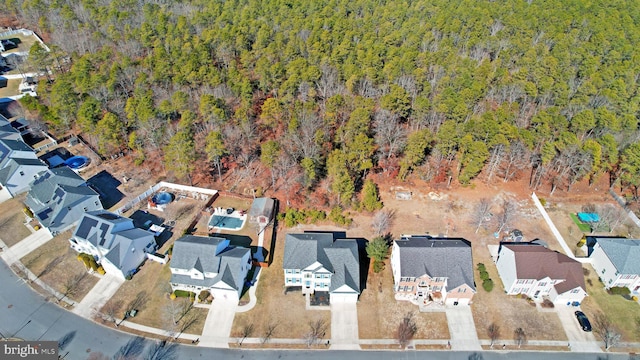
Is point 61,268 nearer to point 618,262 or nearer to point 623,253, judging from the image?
point 618,262

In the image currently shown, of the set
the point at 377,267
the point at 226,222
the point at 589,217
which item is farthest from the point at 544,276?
the point at 226,222

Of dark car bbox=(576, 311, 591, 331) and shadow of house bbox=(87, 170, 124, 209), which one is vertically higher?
shadow of house bbox=(87, 170, 124, 209)

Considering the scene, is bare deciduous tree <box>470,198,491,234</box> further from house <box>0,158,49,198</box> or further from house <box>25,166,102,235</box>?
house <box>0,158,49,198</box>

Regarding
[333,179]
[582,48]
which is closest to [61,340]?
[333,179]

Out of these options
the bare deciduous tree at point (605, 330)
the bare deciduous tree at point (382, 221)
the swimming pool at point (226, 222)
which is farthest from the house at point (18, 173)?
the bare deciduous tree at point (605, 330)

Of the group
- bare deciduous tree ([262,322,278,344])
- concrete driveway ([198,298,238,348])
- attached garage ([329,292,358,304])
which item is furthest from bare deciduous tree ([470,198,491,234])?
concrete driveway ([198,298,238,348])

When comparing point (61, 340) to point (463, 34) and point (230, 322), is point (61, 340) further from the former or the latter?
point (463, 34)
